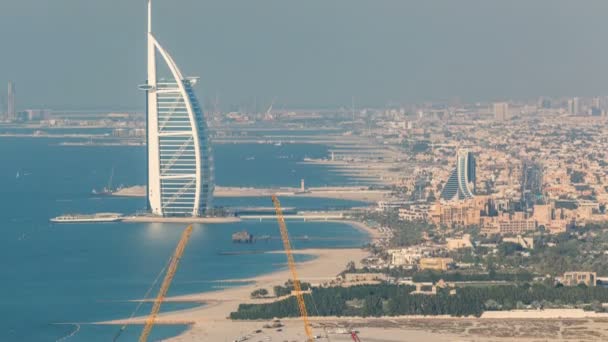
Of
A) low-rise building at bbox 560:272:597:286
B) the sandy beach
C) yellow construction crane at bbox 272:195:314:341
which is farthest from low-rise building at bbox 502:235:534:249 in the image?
the sandy beach

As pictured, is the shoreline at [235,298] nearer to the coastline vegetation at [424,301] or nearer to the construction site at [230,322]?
the construction site at [230,322]

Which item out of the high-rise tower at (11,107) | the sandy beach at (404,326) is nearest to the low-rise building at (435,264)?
the sandy beach at (404,326)

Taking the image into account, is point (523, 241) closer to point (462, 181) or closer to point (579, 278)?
point (579, 278)

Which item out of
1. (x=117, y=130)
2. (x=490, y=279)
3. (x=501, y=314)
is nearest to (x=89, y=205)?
(x=490, y=279)

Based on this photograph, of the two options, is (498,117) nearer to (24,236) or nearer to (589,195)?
(589,195)

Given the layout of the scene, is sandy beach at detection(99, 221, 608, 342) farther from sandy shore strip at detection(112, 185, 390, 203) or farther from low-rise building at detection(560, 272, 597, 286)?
sandy shore strip at detection(112, 185, 390, 203)
